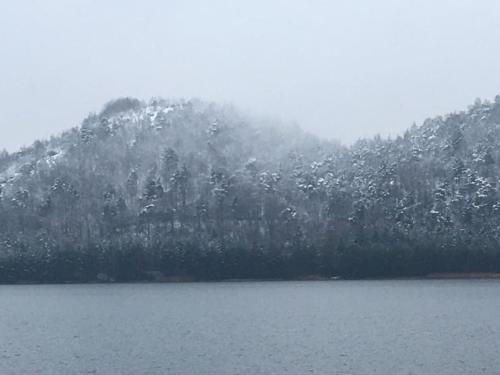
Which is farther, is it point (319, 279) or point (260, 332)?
point (319, 279)

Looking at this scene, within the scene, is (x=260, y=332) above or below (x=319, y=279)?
below

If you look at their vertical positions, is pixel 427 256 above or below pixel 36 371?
above

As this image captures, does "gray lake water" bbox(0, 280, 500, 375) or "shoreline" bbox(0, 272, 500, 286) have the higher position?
"shoreline" bbox(0, 272, 500, 286)

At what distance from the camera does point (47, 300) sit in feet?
416

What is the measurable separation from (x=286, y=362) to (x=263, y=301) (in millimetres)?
54210

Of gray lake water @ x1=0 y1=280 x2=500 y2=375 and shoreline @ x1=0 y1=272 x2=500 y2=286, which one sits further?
shoreline @ x1=0 y1=272 x2=500 y2=286

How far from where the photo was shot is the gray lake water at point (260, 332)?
185 feet

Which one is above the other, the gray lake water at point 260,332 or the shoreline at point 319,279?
the shoreline at point 319,279

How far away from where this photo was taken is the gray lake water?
56.4 meters

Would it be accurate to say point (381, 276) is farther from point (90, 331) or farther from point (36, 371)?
point (36, 371)

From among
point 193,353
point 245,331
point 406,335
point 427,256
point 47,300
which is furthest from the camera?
point 427,256

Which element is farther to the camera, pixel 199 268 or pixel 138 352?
pixel 199 268

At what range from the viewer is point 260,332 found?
75.5 metres

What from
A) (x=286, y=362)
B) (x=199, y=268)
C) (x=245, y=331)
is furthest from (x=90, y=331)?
(x=199, y=268)
